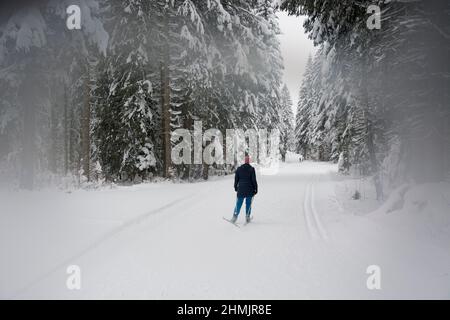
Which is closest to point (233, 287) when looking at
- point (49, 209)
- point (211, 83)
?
point (49, 209)

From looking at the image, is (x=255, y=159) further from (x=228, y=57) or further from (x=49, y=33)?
(x=49, y=33)

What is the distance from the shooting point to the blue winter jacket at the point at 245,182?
388 inches

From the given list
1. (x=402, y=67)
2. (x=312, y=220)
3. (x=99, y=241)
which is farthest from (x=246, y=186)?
(x=402, y=67)

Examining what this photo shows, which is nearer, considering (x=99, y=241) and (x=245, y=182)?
(x=99, y=241)

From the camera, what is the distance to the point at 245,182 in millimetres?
9945

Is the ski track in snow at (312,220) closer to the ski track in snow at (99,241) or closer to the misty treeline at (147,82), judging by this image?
the ski track in snow at (99,241)

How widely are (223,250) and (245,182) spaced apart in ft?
10.4

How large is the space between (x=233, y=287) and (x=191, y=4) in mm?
16299

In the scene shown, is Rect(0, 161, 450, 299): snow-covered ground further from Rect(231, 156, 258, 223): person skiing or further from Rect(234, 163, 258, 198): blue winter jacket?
Rect(234, 163, 258, 198): blue winter jacket

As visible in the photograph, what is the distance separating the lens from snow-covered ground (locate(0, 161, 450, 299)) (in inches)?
201

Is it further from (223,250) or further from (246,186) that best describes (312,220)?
(223,250)

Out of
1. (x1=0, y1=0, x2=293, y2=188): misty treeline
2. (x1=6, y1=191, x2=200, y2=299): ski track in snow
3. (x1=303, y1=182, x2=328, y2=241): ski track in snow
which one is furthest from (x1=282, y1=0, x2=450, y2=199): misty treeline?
(x1=0, y1=0, x2=293, y2=188): misty treeline

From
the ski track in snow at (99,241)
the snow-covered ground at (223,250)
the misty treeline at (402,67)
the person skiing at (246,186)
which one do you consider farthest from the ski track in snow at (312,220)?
the ski track in snow at (99,241)

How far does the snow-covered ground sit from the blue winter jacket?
0.90 meters
